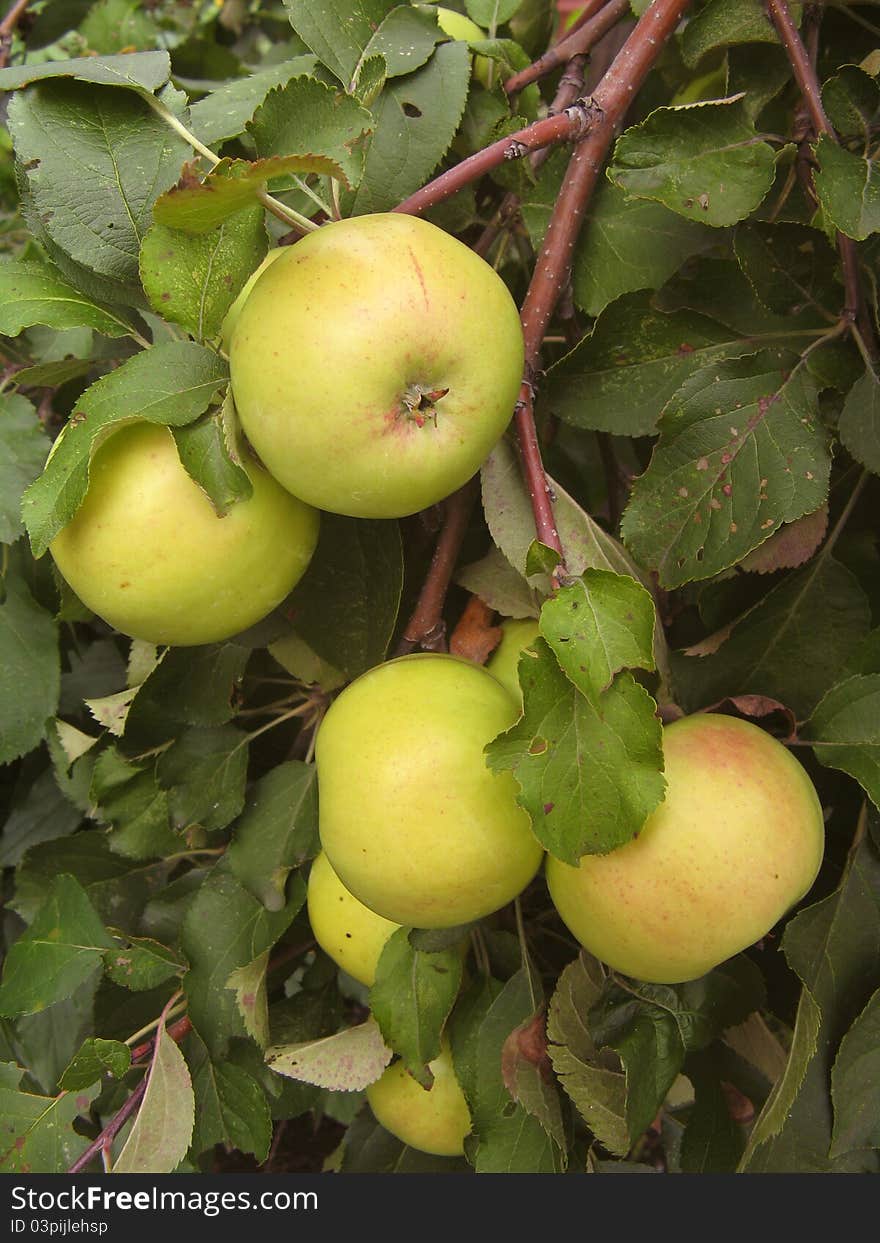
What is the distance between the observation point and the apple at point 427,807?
0.58 metres

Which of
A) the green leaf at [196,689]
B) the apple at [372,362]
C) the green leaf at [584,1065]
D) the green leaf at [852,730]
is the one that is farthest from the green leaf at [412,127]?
the green leaf at [584,1065]

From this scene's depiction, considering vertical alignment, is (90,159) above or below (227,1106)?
above

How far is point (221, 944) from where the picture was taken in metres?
0.77

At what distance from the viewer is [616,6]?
2.49ft

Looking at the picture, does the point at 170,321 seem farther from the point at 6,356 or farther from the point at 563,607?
the point at 6,356

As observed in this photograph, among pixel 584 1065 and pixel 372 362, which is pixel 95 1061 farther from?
pixel 372 362

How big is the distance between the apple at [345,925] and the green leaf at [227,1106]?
0.13m

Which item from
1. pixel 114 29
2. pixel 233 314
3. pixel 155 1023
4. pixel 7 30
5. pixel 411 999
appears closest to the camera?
pixel 233 314

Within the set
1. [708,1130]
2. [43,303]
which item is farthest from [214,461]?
[708,1130]

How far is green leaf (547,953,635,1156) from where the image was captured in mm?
653

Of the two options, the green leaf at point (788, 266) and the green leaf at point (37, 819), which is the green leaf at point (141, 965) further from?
the green leaf at point (788, 266)

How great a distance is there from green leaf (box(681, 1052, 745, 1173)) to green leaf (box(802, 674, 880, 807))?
0.27m

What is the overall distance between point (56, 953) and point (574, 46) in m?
0.82

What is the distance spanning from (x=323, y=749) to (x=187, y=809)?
19 cm
